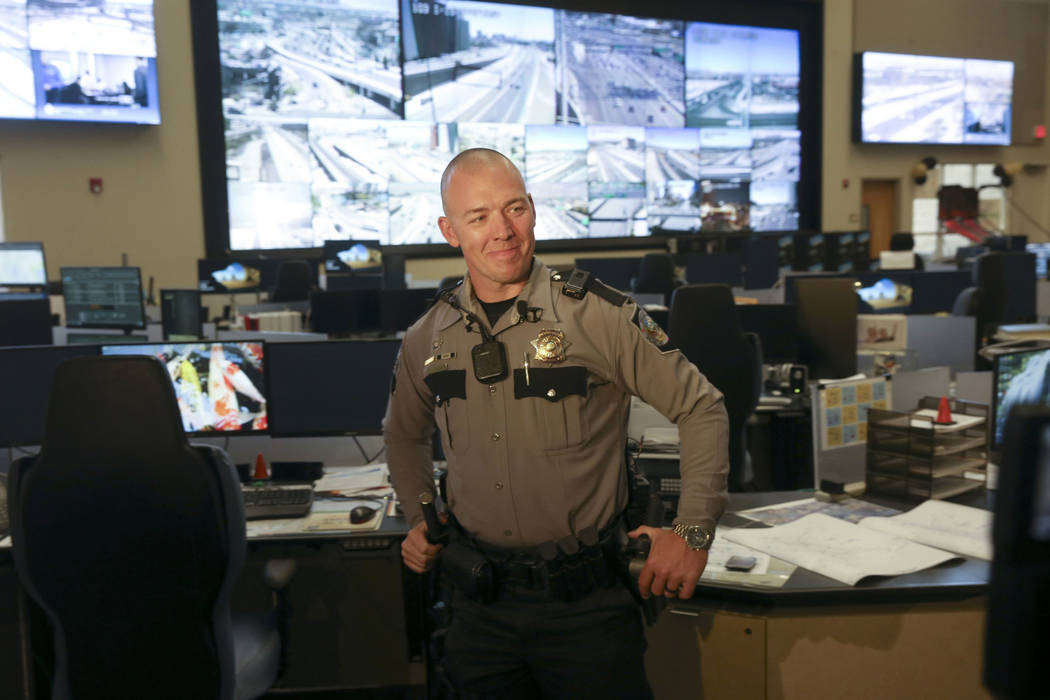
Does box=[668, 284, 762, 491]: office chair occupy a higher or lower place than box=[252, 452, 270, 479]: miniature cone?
higher

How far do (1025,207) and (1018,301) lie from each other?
934 centimetres

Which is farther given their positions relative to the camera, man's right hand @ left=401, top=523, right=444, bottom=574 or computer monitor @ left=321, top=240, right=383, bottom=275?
computer monitor @ left=321, top=240, right=383, bottom=275

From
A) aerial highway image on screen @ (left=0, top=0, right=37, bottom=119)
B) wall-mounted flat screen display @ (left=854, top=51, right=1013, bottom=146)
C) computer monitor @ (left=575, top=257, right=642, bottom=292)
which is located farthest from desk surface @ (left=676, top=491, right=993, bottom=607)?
wall-mounted flat screen display @ (left=854, top=51, right=1013, bottom=146)

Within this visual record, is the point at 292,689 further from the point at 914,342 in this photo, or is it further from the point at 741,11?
the point at 741,11

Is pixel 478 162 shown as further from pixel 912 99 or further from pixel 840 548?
pixel 912 99

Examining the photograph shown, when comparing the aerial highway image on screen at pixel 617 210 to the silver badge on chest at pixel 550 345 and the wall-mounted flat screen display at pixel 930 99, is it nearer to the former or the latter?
the wall-mounted flat screen display at pixel 930 99

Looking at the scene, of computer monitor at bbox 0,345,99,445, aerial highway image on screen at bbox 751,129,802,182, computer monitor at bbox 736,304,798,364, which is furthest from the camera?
aerial highway image on screen at bbox 751,129,802,182

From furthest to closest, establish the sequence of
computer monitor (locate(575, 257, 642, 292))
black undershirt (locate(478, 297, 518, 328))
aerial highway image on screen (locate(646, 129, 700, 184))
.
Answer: aerial highway image on screen (locate(646, 129, 700, 184)), computer monitor (locate(575, 257, 642, 292)), black undershirt (locate(478, 297, 518, 328))

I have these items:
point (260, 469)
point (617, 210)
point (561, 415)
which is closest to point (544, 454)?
point (561, 415)

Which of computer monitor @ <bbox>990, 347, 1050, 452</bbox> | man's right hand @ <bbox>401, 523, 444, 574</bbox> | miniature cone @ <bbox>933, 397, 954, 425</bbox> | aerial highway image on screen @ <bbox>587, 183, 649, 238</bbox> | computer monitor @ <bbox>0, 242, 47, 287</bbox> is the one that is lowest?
man's right hand @ <bbox>401, 523, 444, 574</bbox>

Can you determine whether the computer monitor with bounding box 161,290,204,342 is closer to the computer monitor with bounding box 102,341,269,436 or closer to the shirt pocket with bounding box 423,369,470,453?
the computer monitor with bounding box 102,341,269,436

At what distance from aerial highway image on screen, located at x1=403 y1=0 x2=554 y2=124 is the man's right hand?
8.01 meters

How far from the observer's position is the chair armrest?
221 centimetres

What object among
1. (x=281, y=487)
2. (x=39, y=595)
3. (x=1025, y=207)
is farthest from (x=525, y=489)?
(x=1025, y=207)
